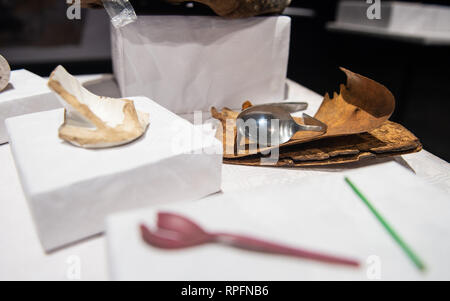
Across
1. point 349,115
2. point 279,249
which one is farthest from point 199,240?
point 349,115

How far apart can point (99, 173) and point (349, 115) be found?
464mm

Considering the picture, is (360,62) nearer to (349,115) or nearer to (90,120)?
(349,115)

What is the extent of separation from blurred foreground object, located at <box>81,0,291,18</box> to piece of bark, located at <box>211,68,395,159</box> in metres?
0.22

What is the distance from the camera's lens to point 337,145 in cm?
58

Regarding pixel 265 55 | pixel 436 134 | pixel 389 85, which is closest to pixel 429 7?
pixel 389 85

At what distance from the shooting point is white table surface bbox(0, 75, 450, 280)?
0.36 meters

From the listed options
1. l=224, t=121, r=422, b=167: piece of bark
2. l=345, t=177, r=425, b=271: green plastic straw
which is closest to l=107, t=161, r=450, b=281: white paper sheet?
l=345, t=177, r=425, b=271: green plastic straw

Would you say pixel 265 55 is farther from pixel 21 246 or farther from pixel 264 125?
pixel 21 246

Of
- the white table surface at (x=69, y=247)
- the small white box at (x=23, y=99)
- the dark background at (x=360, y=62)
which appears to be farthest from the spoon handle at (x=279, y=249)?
the dark background at (x=360, y=62)

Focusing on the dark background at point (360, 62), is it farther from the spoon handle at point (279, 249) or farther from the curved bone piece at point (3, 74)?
the spoon handle at point (279, 249)

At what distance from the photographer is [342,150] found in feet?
1.84

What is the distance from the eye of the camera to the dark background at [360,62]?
1.24 metres

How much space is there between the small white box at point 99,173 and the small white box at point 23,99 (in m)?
0.12
